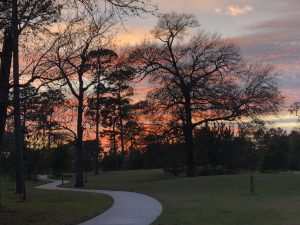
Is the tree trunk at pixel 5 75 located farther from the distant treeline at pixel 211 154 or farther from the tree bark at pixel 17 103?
the distant treeline at pixel 211 154

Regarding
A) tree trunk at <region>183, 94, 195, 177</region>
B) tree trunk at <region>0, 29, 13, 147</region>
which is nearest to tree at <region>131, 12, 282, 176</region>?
tree trunk at <region>183, 94, 195, 177</region>

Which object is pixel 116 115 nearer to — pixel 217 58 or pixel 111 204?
pixel 217 58

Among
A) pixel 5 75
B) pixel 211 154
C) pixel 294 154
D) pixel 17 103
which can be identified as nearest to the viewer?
pixel 5 75

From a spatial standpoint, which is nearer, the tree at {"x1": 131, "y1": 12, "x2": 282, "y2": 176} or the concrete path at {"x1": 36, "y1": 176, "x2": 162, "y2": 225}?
the concrete path at {"x1": 36, "y1": 176, "x2": 162, "y2": 225}

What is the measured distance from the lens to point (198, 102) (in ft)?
143

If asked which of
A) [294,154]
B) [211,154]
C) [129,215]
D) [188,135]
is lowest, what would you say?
[129,215]

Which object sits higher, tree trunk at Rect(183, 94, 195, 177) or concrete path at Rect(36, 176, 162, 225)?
tree trunk at Rect(183, 94, 195, 177)

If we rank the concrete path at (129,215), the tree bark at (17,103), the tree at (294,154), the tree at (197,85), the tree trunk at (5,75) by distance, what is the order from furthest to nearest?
the tree at (294,154), the tree at (197,85), the tree trunk at (5,75), the concrete path at (129,215), the tree bark at (17,103)

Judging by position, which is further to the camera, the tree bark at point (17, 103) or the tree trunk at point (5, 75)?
the tree trunk at point (5, 75)

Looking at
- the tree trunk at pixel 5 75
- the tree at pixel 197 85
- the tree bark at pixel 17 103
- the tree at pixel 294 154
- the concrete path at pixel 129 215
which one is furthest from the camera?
the tree at pixel 294 154

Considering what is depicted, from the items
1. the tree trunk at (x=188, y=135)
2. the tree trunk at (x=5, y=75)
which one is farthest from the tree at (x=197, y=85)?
the tree trunk at (x=5, y=75)

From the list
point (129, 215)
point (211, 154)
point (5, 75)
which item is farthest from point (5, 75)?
point (211, 154)

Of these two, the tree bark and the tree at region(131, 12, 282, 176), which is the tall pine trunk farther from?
the tree at region(131, 12, 282, 176)

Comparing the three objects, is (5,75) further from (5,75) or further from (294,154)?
(294,154)
